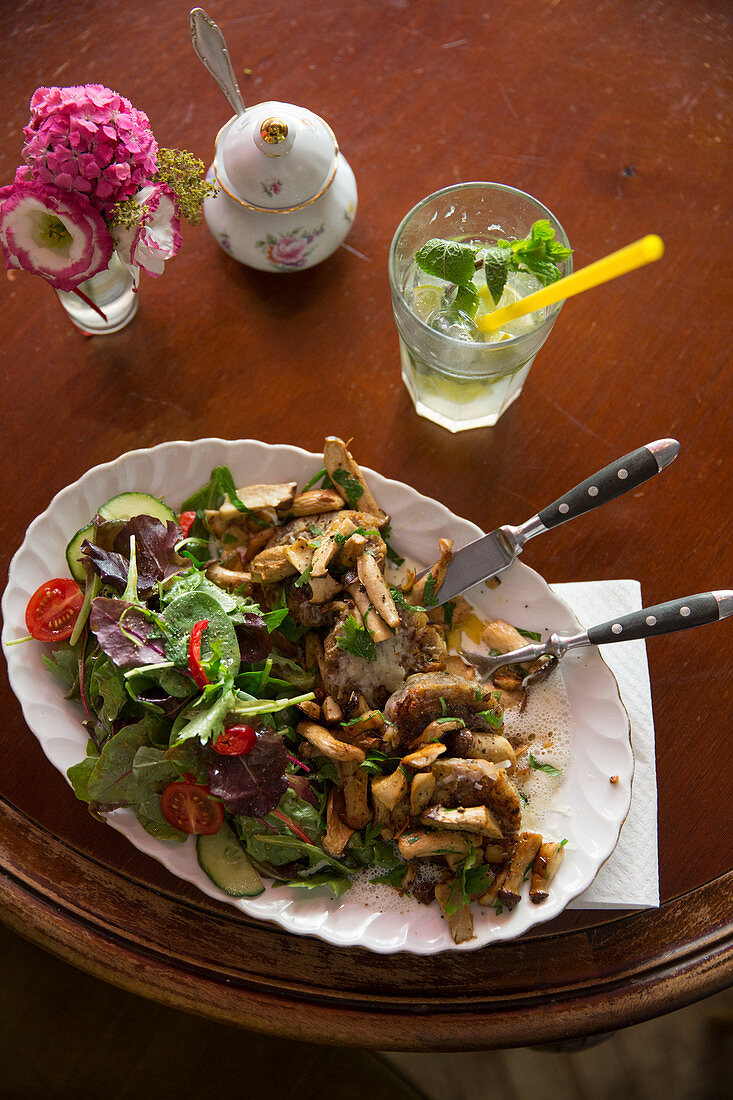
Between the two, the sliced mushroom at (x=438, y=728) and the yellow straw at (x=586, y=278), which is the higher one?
the yellow straw at (x=586, y=278)

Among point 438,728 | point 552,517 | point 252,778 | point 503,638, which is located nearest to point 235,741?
point 252,778

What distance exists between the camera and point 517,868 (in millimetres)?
1668

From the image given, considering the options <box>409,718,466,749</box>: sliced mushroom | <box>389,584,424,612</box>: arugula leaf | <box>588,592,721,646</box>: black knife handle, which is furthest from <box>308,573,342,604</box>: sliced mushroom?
<box>588,592,721,646</box>: black knife handle

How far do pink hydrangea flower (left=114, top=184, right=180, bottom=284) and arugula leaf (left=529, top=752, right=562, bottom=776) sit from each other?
1.27m

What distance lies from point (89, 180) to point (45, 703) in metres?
1.04

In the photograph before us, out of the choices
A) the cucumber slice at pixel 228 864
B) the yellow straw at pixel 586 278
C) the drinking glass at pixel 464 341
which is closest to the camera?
the yellow straw at pixel 586 278

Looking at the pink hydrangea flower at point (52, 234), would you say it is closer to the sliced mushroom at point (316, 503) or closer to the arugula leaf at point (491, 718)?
the sliced mushroom at point (316, 503)

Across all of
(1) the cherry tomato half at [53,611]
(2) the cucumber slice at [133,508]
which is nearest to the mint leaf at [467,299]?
(2) the cucumber slice at [133,508]

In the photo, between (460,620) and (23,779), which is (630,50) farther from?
(23,779)

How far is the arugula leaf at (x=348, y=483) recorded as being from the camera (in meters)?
1.83

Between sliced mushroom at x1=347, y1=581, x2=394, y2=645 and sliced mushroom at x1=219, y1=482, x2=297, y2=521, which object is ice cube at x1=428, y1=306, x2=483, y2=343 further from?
sliced mushroom at x1=347, y1=581, x2=394, y2=645

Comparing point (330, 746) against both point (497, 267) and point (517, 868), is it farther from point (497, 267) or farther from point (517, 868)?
point (497, 267)

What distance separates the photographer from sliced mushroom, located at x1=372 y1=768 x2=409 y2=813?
1623 millimetres

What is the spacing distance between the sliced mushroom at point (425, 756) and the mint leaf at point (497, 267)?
3.02 ft
